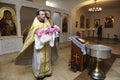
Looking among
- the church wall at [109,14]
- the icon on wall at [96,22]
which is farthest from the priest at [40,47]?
the icon on wall at [96,22]

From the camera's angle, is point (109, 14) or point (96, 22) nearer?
point (109, 14)

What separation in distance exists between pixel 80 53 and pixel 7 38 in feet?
15.7

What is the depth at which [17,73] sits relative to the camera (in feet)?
13.4

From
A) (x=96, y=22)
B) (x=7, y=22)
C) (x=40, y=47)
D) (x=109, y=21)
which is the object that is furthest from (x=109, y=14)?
(x=40, y=47)

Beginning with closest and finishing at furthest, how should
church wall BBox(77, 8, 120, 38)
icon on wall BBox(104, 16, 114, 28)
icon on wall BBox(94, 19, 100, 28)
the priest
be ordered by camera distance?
the priest → church wall BBox(77, 8, 120, 38) → icon on wall BBox(104, 16, 114, 28) → icon on wall BBox(94, 19, 100, 28)

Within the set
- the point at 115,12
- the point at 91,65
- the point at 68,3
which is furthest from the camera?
the point at 115,12

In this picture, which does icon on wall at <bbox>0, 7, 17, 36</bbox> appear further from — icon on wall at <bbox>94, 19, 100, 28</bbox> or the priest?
icon on wall at <bbox>94, 19, 100, 28</bbox>

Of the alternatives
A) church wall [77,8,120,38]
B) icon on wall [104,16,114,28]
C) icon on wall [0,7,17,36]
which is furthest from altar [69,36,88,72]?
icon on wall [104,16,114,28]

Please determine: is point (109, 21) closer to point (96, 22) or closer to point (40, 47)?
point (96, 22)

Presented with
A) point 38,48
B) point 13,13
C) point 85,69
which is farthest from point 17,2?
point 85,69

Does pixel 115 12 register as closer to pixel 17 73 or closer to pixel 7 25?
pixel 7 25

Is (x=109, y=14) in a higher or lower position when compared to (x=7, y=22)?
higher

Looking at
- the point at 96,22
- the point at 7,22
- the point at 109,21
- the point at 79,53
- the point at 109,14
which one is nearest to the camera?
the point at 79,53

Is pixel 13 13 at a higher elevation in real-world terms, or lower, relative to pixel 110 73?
higher
